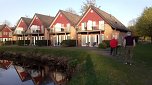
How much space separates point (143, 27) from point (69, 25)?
60.0ft

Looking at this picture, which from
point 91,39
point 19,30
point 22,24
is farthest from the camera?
point 22,24

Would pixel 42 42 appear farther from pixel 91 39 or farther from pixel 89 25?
pixel 89 25

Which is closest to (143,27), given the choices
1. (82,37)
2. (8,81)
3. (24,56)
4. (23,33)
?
(82,37)

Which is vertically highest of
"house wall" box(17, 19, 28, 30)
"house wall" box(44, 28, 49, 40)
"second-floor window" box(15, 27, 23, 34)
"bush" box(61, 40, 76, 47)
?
"house wall" box(17, 19, 28, 30)

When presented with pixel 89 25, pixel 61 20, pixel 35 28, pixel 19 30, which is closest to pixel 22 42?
pixel 35 28

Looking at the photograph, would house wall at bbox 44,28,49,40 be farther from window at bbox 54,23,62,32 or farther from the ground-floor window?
the ground-floor window

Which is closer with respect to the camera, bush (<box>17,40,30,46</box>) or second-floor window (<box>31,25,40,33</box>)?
bush (<box>17,40,30,46</box>)

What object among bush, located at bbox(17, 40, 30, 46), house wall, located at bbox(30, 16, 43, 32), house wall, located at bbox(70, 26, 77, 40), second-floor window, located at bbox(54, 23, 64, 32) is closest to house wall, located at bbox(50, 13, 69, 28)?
second-floor window, located at bbox(54, 23, 64, 32)

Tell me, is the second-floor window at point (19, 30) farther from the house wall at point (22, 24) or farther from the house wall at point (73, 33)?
the house wall at point (73, 33)

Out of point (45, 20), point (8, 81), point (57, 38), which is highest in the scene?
point (45, 20)

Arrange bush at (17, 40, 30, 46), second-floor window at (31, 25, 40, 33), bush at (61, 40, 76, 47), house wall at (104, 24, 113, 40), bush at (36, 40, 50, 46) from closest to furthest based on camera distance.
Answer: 1. bush at (61, 40, 76, 47)
2. house wall at (104, 24, 113, 40)
3. bush at (36, 40, 50, 46)
4. bush at (17, 40, 30, 46)
5. second-floor window at (31, 25, 40, 33)

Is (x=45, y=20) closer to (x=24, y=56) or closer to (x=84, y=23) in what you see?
(x=84, y=23)

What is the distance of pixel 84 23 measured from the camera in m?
52.6

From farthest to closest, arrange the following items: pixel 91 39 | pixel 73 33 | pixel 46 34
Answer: pixel 46 34 < pixel 73 33 < pixel 91 39
